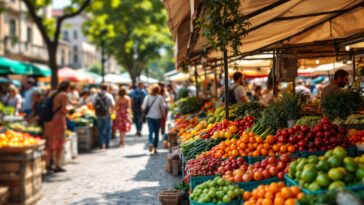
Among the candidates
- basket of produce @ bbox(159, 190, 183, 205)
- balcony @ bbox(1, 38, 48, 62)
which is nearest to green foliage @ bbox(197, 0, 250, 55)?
basket of produce @ bbox(159, 190, 183, 205)

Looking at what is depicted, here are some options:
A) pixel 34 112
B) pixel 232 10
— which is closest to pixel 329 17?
pixel 232 10

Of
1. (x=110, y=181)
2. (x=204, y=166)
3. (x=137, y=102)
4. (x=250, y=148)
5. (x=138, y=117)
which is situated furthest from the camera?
(x=137, y=102)

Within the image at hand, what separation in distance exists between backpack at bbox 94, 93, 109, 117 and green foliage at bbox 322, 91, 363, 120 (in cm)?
949

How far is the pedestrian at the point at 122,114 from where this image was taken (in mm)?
17125

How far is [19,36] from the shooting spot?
Result: 1746 inches

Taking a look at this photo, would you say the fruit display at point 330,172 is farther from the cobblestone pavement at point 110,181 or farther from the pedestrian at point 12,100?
the pedestrian at point 12,100

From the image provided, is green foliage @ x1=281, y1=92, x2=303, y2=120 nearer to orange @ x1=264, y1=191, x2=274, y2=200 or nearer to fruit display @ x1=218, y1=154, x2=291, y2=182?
fruit display @ x1=218, y1=154, x2=291, y2=182

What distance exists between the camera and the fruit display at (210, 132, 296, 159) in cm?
588

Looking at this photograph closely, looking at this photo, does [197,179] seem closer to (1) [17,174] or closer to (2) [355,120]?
(2) [355,120]

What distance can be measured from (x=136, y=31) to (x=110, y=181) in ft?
105

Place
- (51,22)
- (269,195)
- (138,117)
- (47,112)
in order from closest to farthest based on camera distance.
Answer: (269,195) → (47,112) → (138,117) → (51,22)

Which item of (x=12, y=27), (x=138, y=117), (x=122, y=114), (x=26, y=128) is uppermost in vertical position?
(x=12, y=27)

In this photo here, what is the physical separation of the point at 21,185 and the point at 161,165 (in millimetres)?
4472

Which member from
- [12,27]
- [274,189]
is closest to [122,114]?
[274,189]
